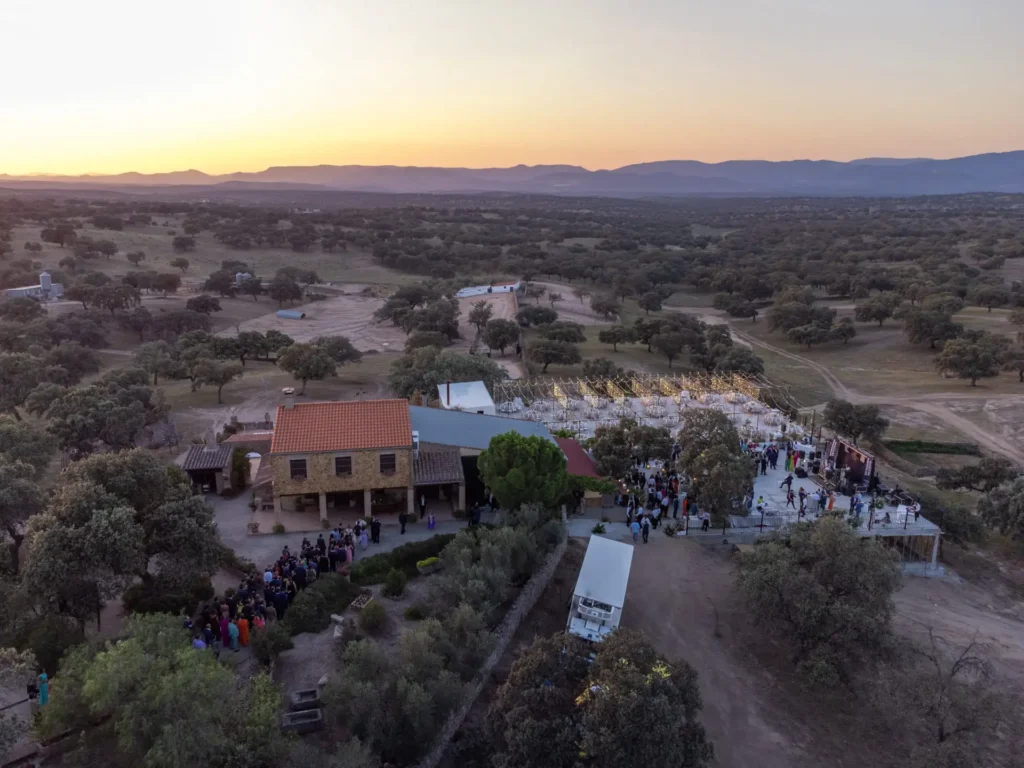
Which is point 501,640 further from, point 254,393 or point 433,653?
point 254,393

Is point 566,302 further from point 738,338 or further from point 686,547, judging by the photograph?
point 686,547

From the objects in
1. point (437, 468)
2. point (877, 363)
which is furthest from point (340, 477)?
point (877, 363)

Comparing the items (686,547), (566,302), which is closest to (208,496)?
(686,547)

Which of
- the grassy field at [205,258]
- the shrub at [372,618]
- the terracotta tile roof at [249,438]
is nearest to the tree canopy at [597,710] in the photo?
the shrub at [372,618]

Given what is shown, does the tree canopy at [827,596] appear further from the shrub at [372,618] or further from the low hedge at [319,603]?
the low hedge at [319,603]

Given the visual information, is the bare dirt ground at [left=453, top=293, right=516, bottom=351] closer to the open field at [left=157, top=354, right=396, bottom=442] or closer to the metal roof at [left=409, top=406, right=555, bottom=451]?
the open field at [left=157, top=354, right=396, bottom=442]
